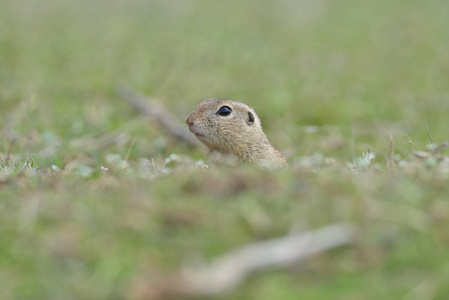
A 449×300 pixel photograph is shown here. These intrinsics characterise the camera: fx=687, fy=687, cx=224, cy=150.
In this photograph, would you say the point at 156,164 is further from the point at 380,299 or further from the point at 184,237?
the point at 380,299

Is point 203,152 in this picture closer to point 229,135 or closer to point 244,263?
point 229,135

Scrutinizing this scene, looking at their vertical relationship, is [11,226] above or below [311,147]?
below

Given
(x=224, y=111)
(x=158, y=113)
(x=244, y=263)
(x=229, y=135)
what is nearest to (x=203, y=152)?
(x=158, y=113)

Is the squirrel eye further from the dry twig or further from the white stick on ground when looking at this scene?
the white stick on ground

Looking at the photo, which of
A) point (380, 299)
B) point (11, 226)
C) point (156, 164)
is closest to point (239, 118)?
point (156, 164)

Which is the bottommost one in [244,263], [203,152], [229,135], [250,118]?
[244,263]

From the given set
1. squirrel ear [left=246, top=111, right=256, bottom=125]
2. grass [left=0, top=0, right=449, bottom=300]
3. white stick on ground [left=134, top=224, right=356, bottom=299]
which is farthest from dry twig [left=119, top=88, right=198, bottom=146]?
white stick on ground [left=134, top=224, right=356, bottom=299]
